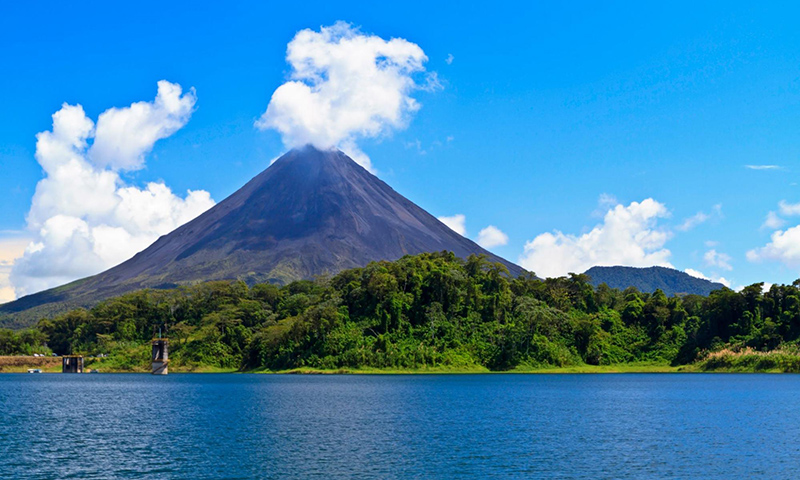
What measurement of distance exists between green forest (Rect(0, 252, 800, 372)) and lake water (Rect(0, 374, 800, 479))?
1750 inches

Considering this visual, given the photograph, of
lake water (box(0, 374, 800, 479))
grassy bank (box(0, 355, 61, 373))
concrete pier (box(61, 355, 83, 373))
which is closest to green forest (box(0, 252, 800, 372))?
concrete pier (box(61, 355, 83, 373))

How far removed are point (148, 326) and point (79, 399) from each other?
3691 inches

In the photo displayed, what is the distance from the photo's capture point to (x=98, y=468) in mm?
33250

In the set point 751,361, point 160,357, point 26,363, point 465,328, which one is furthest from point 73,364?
point 751,361

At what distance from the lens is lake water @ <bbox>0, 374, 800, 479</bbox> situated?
1314 inches

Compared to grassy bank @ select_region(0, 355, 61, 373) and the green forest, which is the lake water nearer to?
the green forest

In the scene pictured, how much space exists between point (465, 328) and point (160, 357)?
58093 millimetres

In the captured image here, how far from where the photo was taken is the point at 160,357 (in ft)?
456

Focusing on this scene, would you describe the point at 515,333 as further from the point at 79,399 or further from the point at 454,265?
the point at 79,399

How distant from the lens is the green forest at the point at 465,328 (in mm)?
120125

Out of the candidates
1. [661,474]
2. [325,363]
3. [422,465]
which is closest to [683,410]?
[661,474]

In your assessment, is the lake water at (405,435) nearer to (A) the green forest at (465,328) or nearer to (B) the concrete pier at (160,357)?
(A) the green forest at (465,328)

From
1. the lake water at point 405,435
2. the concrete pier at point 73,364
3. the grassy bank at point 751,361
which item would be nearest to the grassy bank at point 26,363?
the concrete pier at point 73,364

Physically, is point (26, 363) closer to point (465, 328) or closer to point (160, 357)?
point (160, 357)
